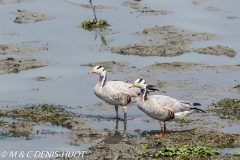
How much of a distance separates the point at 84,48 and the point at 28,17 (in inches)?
200

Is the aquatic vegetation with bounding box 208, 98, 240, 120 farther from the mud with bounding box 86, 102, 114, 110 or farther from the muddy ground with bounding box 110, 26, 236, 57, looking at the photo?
the muddy ground with bounding box 110, 26, 236, 57

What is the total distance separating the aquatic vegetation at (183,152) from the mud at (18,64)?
889 centimetres

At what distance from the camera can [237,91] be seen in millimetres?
19734

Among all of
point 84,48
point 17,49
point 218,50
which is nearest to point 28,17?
point 17,49

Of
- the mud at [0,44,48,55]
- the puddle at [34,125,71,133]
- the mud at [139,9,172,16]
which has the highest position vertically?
the mud at [139,9,172,16]

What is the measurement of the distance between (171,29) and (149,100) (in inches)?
418

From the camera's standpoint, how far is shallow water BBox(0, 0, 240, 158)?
18.9 metres

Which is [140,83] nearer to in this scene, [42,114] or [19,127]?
[42,114]

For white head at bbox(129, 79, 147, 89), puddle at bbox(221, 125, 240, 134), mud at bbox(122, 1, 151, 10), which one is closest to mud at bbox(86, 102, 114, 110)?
white head at bbox(129, 79, 147, 89)

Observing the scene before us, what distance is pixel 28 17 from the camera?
94.3 ft

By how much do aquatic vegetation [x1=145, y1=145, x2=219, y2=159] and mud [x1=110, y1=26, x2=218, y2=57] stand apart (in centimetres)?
981

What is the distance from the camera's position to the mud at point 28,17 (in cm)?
2827

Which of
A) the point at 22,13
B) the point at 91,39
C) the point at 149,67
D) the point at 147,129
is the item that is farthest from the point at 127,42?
the point at 147,129

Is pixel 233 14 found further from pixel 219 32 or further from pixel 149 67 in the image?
pixel 149 67
